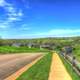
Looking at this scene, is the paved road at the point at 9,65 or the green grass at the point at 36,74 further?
the paved road at the point at 9,65

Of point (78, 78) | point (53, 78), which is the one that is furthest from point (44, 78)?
point (78, 78)

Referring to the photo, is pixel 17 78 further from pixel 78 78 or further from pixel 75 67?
pixel 75 67

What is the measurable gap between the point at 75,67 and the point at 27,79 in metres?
6.70

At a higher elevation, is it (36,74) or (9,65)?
(36,74)

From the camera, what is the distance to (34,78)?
20109 mm

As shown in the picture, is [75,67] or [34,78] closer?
[34,78]

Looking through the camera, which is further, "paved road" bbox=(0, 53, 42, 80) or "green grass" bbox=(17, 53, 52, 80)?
"paved road" bbox=(0, 53, 42, 80)

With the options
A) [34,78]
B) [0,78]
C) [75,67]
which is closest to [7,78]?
[0,78]

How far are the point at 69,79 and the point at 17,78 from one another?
339 centimetres

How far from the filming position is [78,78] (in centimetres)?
2000

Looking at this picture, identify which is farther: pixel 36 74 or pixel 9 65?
pixel 9 65

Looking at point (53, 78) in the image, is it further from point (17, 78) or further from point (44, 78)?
point (17, 78)

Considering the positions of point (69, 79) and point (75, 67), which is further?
point (75, 67)

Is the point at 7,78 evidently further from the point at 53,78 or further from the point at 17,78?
the point at 53,78
